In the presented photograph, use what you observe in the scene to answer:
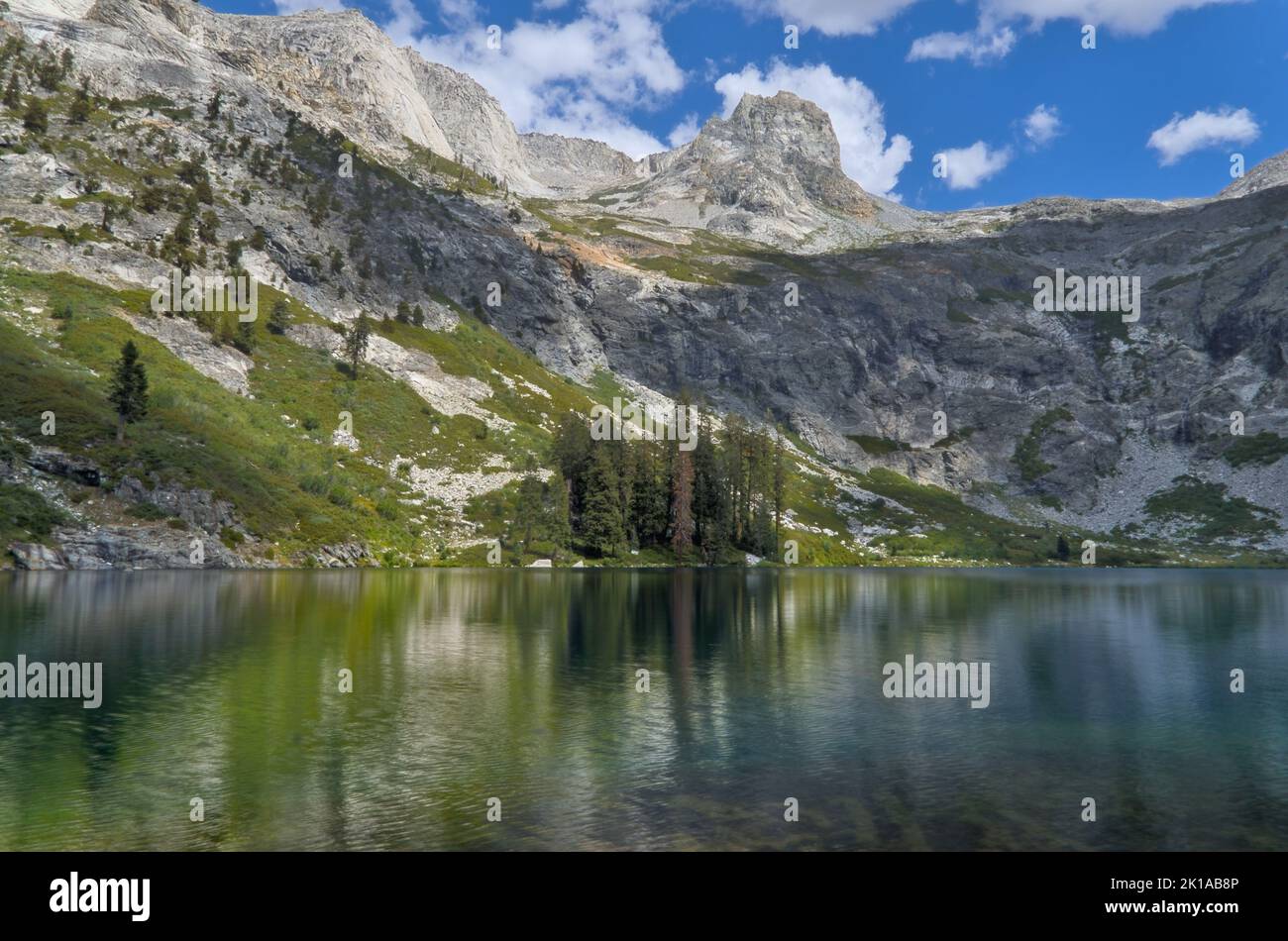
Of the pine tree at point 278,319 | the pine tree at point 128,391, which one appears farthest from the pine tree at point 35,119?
the pine tree at point 128,391

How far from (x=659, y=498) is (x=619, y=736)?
366 feet

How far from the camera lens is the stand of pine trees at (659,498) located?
429 ft

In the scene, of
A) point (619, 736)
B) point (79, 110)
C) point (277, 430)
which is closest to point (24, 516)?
point (277, 430)

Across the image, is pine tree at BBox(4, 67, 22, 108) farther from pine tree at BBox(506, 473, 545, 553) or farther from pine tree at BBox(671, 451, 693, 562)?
pine tree at BBox(671, 451, 693, 562)

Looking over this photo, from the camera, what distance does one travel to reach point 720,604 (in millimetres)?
69500

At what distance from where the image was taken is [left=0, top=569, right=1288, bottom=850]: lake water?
1794 centimetres

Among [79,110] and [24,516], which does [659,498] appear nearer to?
[24,516]

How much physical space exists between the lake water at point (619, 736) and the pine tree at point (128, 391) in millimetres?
48613

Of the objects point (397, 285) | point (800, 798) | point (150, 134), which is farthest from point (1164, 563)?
point (150, 134)

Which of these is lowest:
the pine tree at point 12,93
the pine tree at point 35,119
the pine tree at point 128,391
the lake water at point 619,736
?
the lake water at point 619,736

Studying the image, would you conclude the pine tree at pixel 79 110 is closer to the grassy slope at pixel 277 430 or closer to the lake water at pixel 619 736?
the grassy slope at pixel 277 430

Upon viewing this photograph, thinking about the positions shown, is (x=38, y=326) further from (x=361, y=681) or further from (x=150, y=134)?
(x=361, y=681)

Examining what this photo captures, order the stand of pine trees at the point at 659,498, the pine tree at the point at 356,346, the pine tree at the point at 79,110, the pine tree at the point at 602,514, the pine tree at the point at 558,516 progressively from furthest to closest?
the pine tree at the point at 79,110 < the pine tree at the point at 356,346 < the stand of pine trees at the point at 659,498 < the pine tree at the point at 602,514 < the pine tree at the point at 558,516
